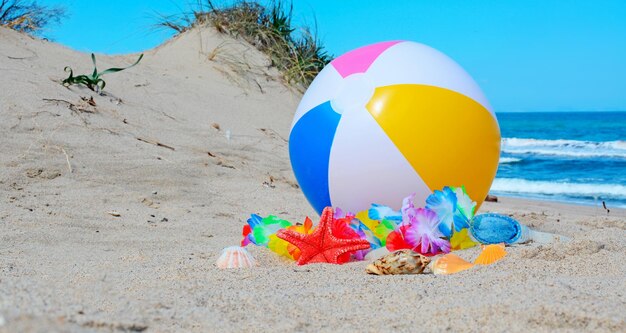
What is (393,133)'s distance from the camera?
3500mm

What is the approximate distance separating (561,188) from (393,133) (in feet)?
24.4

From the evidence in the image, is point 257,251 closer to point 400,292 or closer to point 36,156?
point 400,292

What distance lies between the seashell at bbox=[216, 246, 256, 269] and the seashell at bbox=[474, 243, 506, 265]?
3.22ft

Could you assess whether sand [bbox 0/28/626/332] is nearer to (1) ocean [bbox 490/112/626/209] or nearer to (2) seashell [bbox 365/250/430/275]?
(2) seashell [bbox 365/250/430/275]

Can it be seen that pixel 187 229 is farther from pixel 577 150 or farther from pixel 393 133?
pixel 577 150

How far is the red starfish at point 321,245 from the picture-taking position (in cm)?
317

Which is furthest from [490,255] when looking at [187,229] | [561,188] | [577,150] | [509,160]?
[577,150]

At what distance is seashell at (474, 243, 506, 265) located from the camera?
9.66 feet

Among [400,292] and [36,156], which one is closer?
[400,292]

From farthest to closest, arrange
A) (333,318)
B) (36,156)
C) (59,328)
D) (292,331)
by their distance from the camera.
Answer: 1. (36,156)
2. (333,318)
3. (292,331)
4. (59,328)

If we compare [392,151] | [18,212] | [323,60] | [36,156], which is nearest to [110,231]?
Result: [18,212]

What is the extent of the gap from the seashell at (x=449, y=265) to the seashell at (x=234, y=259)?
81cm

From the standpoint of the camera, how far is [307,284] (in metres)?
2.53

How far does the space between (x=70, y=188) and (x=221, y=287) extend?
2815 mm
